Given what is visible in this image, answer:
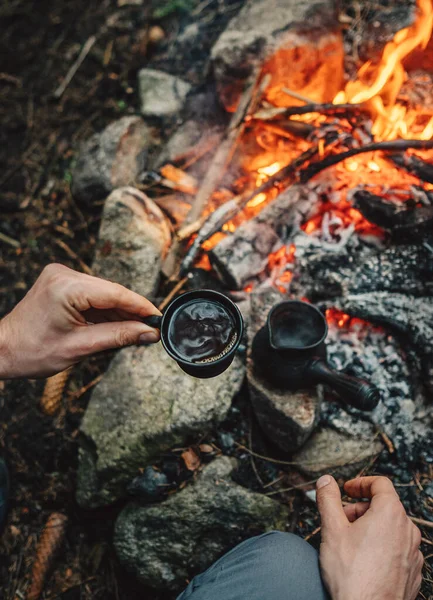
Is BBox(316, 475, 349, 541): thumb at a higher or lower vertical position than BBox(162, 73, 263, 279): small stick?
lower

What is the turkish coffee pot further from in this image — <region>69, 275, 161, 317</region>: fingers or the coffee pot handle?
<region>69, 275, 161, 317</region>: fingers

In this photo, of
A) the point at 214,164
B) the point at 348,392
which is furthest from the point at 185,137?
the point at 348,392

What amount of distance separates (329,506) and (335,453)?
1008 mm

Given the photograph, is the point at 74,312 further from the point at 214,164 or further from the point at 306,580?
the point at 214,164

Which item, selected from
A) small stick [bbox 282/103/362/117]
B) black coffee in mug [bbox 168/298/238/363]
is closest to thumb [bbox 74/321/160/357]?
black coffee in mug [bbox 168/298/238/363]

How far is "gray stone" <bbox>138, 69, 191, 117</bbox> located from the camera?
185 inches

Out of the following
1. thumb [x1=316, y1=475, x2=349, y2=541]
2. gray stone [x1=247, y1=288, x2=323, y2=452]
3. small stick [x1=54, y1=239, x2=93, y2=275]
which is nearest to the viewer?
thumb [x1=316, y1=475, x2=349, y2=541]

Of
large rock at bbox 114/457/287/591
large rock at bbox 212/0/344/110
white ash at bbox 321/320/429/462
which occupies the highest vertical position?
large rock at bbox 212/0/344/110

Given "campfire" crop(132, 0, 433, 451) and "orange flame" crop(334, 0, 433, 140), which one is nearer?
"campfire" crop(132, 0, 433, 451)

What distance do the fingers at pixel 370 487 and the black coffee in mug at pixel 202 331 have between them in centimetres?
98

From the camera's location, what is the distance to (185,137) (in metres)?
4.42

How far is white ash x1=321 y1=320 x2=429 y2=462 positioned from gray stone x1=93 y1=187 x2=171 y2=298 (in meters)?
1.66

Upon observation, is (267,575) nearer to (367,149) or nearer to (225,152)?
(367,149)

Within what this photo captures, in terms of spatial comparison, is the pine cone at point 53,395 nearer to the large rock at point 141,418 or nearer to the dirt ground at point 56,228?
the dirt ground at point 56,228
